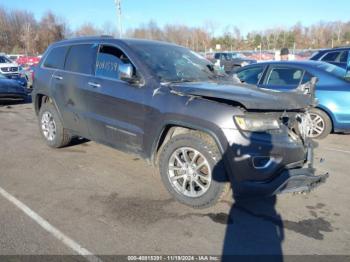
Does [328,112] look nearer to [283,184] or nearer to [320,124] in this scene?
[320,124]

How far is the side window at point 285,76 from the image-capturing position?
726cm

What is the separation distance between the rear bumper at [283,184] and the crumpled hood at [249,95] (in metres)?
0.68

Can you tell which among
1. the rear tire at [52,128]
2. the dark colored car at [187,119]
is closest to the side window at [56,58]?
the dark colored car at [187,119]

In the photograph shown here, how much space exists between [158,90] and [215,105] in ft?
2.62

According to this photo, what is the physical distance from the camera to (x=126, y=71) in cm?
437

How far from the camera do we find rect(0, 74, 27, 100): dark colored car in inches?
447

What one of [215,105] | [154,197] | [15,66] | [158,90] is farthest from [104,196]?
[15,66]

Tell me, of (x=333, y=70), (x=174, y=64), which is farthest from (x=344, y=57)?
(x=174, y=64)

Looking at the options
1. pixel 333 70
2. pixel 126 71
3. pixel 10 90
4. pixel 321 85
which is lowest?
pixel 10 90

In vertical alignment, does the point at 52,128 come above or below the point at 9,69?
below

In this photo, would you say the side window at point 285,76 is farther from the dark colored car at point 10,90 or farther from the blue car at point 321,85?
the dark colored car at point 10,90

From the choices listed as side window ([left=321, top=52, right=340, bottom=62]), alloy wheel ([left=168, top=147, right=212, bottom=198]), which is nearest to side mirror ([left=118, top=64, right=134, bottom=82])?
alloy wheel ([left=168, top=147, right=212, bottom=198])

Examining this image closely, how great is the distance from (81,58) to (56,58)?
0.84 m

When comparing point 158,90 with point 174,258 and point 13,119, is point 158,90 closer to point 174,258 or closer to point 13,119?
point 174,258
